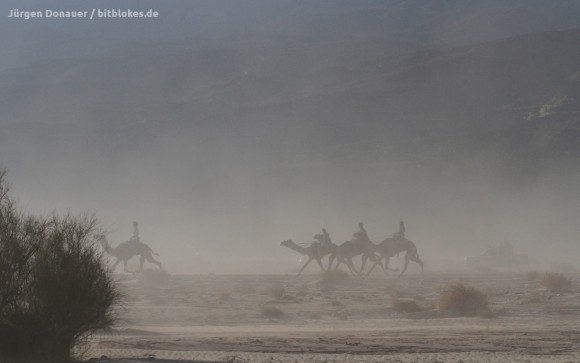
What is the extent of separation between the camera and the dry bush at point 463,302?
25.1m

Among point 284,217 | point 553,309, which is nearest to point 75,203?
point 284,217

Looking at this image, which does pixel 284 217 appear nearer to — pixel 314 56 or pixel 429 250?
pixel 429 250

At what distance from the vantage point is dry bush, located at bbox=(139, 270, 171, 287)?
3721 centimetres

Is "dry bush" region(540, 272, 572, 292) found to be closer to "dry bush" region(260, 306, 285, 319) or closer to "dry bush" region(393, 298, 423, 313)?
"dry bush" region(393, 298, 423, 313)

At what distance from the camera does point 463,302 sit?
25406 mm

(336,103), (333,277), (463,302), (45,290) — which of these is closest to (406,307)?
(463,302)

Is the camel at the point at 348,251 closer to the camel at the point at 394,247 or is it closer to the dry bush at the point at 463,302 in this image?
the camel at the point at 394,247

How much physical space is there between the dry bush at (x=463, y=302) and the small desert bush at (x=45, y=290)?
12.3 m

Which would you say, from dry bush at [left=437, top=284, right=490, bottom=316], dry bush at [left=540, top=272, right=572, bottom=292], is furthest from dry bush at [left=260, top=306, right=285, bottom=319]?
dry bush at [left=540, top=272, right=572, bottom=292]

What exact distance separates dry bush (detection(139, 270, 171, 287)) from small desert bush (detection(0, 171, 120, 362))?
21266 millimetres

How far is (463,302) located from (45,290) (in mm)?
13573

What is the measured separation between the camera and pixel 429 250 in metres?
78.4

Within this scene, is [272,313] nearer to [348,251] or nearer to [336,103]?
[348,251]

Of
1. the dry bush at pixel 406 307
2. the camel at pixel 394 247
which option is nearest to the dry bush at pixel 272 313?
the dry bush at pixel 406 307
